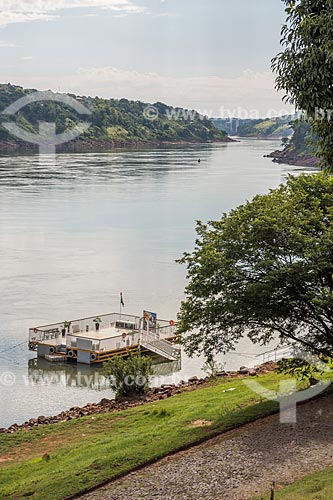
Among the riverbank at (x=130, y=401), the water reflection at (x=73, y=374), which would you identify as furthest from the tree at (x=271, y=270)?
the water reflection at (x=73, y=374)

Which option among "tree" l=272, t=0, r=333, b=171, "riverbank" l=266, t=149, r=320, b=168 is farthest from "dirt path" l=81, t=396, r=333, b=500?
"riverbank" l=266, t=149, r=320, b=168

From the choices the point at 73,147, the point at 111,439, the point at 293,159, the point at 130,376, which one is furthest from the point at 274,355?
the point at 73,147

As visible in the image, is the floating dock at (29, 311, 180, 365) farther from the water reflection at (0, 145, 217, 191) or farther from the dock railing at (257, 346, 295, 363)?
the water reflection at (0, 145, 217, 191)

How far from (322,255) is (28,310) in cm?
2208

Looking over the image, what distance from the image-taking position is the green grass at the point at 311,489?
1174cm

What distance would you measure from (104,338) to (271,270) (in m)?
15.6

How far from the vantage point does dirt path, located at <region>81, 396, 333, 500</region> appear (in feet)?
43.3

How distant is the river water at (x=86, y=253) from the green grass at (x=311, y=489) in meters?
13.1

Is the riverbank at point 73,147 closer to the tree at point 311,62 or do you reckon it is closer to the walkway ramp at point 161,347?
the walkway ramp at point 161,347

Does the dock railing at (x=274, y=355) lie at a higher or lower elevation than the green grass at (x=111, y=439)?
lower

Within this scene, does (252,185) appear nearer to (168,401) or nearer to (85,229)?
(85,229)

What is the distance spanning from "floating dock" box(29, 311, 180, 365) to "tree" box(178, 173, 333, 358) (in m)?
13.0

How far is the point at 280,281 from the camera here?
54.6 ft

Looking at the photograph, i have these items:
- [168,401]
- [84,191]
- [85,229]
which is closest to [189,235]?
[85,229]
